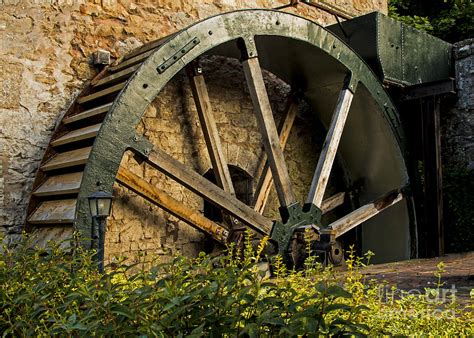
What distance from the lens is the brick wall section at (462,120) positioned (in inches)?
273

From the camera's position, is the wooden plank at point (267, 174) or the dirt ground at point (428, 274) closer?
the dirt ground at point (428, 274)

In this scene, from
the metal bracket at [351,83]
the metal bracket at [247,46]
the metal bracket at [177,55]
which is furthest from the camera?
the metal bracket at [351,83]

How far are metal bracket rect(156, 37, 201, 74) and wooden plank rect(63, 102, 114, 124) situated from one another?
469mm

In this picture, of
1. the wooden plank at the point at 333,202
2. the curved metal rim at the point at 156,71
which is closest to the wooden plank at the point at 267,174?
the wooden plank at the point at 333,202

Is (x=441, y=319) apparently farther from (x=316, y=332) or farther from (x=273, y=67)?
(x=273, y=67)

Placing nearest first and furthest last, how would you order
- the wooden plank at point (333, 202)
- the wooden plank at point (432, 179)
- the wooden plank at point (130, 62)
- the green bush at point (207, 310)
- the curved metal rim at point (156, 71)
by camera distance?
the green bush at point (207, 310)
the curved metal rim at point (156, 71)
the wooden plank at point (130, 62)
the wooden plank at point (432, 179)
the wooden plank at point (333, 202)

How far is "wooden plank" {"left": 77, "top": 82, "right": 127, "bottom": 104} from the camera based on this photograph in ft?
15.2

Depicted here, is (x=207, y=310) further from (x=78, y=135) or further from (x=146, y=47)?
(x=146, y=47)

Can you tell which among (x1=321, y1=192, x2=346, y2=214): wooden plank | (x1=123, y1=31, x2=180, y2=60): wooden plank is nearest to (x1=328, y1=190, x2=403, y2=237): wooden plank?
(x1=321, y1=192, x2=346, y2=214): wooden plank

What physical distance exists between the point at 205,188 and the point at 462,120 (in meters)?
3.63

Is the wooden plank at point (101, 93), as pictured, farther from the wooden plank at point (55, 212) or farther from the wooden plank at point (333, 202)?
the wooden plank at point (333, 202)

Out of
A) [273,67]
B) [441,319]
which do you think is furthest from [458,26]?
[441,319]

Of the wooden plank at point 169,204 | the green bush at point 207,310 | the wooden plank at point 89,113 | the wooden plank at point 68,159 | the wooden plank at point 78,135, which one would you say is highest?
the wooden plank at point 89,113

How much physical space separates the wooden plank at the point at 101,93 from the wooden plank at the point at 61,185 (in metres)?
0.70
